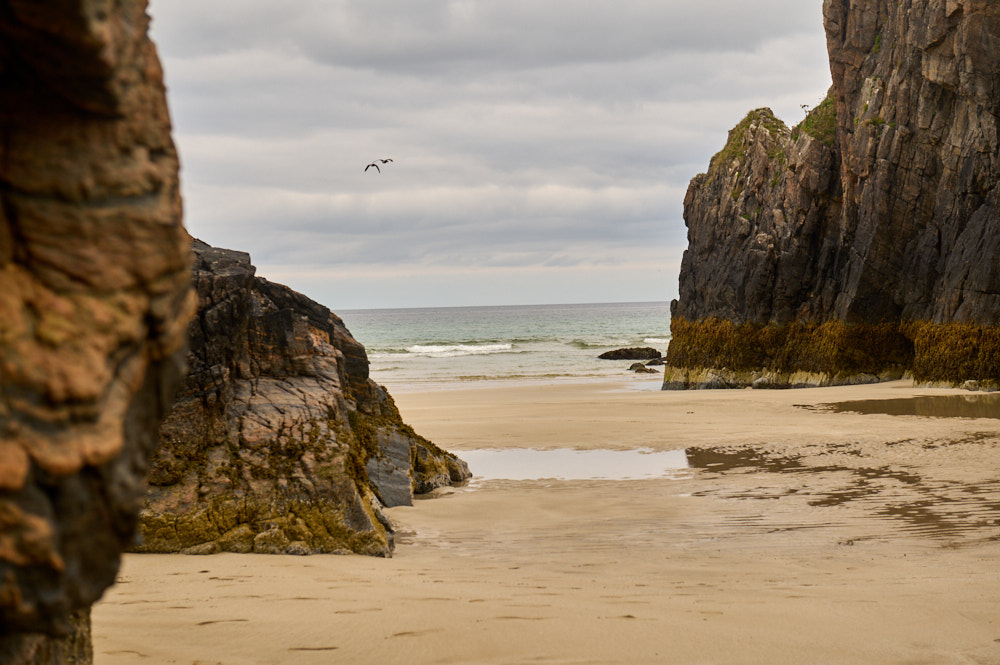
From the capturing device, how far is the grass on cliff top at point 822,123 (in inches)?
1272

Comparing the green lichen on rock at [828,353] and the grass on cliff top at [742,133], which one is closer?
the green lichen on rock at [828,353]

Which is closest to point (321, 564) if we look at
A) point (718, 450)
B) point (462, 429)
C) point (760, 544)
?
point (760, 544)

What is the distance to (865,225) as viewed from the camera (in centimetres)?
2914

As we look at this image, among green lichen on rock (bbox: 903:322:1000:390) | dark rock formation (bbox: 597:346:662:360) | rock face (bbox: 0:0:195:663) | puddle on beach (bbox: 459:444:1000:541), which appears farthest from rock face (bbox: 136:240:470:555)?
dark rock formation (bbox: 597:346:662:360)

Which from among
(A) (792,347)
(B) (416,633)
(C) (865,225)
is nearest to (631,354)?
(A) (792,347)

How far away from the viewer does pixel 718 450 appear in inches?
587

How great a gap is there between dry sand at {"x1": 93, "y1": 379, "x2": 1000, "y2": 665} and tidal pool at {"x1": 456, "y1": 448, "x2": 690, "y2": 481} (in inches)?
20.1

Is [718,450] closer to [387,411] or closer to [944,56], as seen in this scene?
[387,411]

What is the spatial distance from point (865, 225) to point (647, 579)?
25692 millimetres

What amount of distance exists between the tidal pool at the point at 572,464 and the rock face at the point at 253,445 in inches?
197

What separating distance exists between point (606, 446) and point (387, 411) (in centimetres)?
627

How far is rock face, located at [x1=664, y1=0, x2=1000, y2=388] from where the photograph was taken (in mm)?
24719

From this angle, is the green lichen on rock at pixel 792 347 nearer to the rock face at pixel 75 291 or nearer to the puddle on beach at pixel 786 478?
the puddle on beach at pixel 786 478

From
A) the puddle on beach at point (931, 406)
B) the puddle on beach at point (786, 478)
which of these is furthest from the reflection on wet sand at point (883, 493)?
the puddle on beach at point (931, 406)
